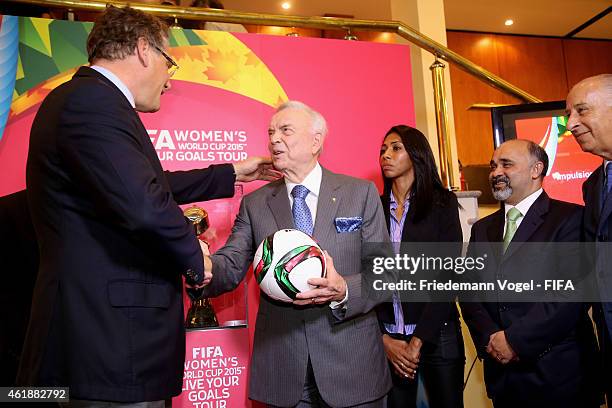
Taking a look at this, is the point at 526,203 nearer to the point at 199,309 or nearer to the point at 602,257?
the point at 602,257

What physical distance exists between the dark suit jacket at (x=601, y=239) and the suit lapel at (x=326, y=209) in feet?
3.60

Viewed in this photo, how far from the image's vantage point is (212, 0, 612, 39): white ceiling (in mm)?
7965

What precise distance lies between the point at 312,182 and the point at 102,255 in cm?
101

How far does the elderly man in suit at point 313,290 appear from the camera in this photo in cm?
202

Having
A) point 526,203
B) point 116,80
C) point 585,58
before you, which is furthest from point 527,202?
point 585,58

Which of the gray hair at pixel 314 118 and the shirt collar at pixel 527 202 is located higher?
the gray hair at pixel 314 118

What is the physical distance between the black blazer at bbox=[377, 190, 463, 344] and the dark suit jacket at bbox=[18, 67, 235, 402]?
1.27m

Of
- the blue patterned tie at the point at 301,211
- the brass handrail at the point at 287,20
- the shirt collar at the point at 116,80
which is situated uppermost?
the brass handrail at the point at 287,20

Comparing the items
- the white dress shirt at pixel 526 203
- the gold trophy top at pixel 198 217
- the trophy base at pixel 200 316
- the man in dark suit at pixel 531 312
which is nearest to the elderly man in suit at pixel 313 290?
the gold trophy top at pixel 198 217

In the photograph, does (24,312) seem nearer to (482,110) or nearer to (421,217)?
(421,217)

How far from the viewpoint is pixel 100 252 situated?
4.99 feet

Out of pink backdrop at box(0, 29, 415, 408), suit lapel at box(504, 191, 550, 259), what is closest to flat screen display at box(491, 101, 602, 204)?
pink backdrop at box(0, 29, 415, 408)

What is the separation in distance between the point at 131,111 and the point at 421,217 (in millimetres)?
1588

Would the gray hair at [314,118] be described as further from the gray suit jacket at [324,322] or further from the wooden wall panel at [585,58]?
the wooden wall panel at [585,58]
